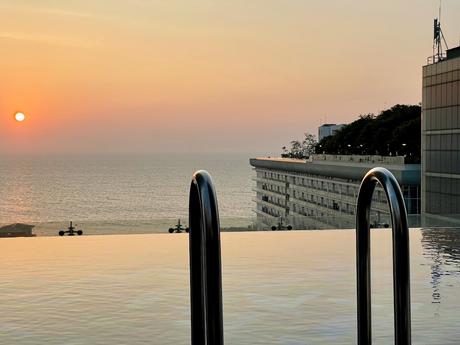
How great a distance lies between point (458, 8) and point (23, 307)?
165 feet

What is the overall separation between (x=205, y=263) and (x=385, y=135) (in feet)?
246

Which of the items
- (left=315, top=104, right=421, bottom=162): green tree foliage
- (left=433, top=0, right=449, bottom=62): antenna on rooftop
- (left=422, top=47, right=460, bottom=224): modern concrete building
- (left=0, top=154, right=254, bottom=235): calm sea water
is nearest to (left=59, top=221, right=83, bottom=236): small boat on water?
(left=422, top=47, right=460, bottom=224): modern concrete building

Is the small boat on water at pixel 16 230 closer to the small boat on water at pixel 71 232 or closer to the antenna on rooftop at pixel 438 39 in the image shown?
the small boat on water at pixel 71 232

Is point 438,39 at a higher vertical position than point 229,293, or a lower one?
higher

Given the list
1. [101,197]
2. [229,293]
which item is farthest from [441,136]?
[101,197]

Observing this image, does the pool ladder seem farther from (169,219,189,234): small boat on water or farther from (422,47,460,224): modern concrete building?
(422,47,460,224): modern concrete building

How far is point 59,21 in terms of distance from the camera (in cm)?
14012

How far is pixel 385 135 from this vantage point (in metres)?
77.2

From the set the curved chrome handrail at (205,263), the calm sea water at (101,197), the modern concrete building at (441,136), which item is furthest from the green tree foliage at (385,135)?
the curved chrome handrail at (205,263)

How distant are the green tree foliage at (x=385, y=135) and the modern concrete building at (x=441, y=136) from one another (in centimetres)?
1912

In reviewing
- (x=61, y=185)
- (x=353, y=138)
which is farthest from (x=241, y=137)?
(x=61, y=185)

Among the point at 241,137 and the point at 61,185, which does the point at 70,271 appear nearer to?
the point at 241,137

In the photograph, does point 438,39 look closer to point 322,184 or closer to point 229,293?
point 322,184

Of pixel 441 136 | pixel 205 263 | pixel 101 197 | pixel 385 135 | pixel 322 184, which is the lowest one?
pixel 101 197
